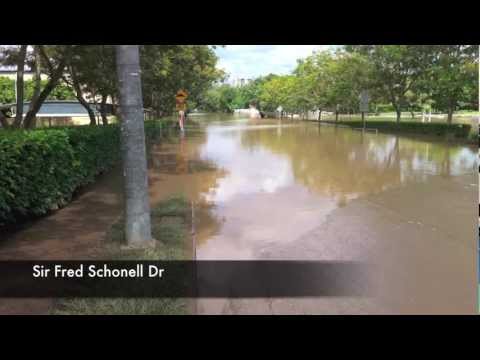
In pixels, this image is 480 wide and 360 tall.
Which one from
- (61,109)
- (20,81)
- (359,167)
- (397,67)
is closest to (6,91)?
(61,109)

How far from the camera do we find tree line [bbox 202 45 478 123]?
2652 cm

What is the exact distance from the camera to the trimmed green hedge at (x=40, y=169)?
582 centimetres

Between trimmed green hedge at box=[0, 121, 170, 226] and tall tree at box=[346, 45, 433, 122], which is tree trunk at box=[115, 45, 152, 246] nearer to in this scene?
trimmed green hedge at box=[0, 121, 170, 226]

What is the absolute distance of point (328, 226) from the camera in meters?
7.38

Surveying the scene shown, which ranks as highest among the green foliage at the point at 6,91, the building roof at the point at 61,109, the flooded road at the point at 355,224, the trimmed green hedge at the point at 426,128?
the green foliage at the point at 6,91

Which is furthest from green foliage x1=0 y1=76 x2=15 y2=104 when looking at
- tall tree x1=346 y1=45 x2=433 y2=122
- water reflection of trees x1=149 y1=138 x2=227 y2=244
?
tall tree x1=346 y1=45 x2=433 y2=122

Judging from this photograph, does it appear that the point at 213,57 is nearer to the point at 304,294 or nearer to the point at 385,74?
the point at 385,74

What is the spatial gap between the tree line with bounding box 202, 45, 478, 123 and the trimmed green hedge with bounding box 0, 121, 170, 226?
2312cm

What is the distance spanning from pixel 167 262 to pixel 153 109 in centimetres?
3217

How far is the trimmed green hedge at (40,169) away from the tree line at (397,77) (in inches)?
910

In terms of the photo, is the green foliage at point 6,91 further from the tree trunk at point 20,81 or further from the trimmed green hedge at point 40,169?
the trimmed green hedge at point 40,169

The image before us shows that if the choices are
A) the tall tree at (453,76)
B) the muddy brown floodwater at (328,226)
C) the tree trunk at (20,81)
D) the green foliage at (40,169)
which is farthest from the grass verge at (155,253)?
the tall tree at (453,76)
